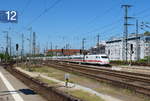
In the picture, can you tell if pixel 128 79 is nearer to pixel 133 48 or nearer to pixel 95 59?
pixel 95 59

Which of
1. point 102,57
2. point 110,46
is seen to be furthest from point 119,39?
point 102,57

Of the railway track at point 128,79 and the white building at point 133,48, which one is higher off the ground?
the white building at point 133,48

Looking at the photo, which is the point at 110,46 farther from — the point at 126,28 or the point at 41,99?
the point at 41,99

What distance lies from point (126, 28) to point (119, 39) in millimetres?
70197

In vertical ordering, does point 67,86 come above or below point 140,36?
below

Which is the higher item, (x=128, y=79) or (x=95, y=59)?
(x=95, y=59)

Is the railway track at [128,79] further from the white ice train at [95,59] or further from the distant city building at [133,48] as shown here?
the distant city building at [133,48]

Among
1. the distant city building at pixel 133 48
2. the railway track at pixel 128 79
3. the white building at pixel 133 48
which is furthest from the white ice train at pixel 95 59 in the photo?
the railway track at pixel 128 79

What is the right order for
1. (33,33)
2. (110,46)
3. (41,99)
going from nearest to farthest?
(41,99), (33,33), (110,46)

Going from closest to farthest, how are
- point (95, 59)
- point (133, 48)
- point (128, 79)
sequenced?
point (128, 79), point (95, 59), point (133, 48)

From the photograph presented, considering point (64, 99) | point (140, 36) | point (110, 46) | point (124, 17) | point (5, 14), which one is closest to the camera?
point (64, 99)

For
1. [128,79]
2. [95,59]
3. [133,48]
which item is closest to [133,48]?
[133,48]

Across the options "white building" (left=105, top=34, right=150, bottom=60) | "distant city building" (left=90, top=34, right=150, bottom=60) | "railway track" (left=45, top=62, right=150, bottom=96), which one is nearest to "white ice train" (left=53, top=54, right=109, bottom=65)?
"distant city building" (left=90, top=34, right=150, bottom=60)

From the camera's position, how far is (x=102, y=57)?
7188 centimetres
